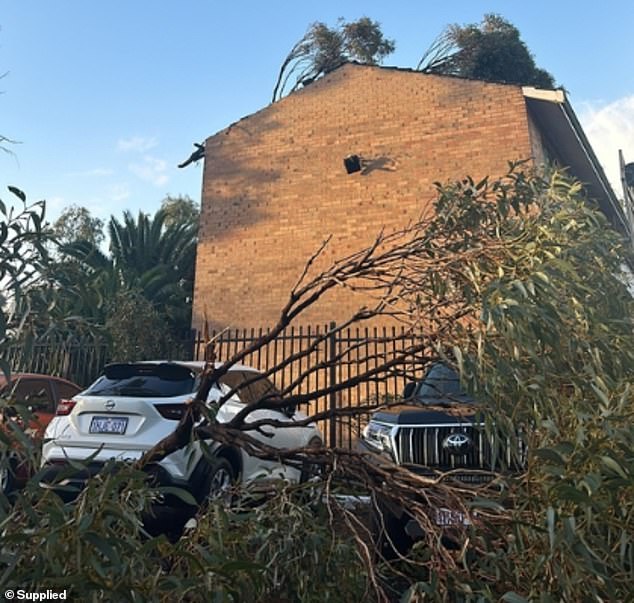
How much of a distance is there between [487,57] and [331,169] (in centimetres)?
1380

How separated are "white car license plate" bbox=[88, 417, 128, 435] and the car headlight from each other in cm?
207

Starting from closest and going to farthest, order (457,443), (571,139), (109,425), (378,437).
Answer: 1. (457,443)
2. (378,437)
3. (109,425)
4. (571,139)

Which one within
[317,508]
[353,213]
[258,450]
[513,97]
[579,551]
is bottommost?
[579,551]

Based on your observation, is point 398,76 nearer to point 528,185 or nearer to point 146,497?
point 528,185

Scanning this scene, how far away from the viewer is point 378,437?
4.85 meters

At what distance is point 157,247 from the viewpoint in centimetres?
1928

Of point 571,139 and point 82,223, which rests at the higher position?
point 82,223

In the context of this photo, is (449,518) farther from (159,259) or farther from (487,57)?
(487,57)

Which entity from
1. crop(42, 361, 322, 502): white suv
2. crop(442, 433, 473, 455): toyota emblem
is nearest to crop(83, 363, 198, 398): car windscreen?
crop(42, 361, 322, 502): white suv

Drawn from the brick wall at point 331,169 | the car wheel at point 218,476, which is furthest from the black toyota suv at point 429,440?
the brick wall at point 331,169

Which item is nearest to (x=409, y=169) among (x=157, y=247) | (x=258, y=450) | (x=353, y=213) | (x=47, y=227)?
(x=353, y=213)

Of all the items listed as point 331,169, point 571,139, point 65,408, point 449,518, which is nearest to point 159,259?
point 331,169

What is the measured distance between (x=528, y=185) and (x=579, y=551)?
2.84 m

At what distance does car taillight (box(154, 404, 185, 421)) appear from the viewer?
16.2 ft
